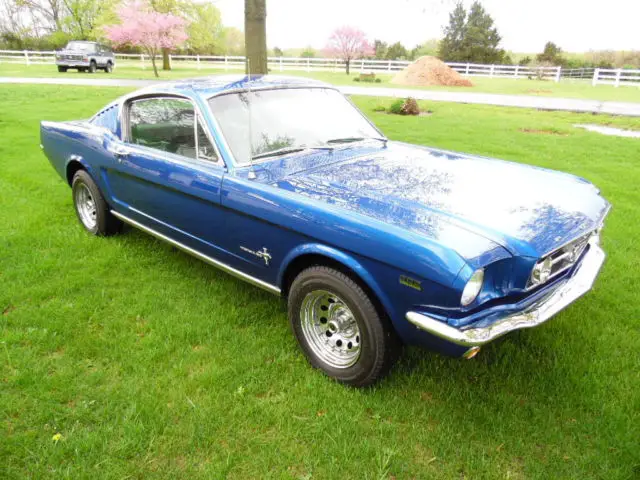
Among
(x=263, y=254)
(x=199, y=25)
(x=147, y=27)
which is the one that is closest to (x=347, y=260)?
Answer: (x=263, y=254)

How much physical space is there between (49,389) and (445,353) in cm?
217

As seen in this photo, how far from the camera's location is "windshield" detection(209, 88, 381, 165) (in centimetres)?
334

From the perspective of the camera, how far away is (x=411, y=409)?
265 centimetres

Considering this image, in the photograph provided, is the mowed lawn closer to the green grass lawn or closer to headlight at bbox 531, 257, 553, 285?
headlight at bbox 531, 257, 553, 285

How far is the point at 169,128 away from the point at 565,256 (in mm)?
2826

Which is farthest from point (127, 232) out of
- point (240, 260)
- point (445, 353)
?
point (445, 353)

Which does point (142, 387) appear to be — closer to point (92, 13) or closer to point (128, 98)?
point (128, 98)

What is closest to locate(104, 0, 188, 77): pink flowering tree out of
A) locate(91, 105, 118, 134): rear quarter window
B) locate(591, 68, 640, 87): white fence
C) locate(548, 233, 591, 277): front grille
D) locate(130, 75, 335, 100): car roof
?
locate(591, 68, 640, 87): white fence

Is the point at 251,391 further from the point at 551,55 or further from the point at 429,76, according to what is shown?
the point at 551,55

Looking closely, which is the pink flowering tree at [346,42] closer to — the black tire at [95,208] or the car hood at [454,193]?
the black tire at [95,208]

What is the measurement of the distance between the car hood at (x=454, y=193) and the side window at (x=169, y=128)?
0.59 metres

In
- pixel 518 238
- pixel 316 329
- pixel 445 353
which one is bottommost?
pixel 316 329

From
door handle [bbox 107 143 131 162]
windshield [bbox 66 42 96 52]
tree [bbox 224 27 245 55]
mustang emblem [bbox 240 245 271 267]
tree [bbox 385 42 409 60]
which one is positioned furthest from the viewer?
tree [bbox 224 27 245 55]

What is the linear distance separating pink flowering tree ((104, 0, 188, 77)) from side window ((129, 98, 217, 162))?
28.6 m
